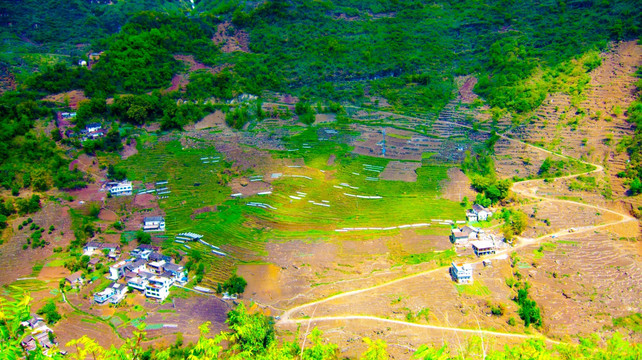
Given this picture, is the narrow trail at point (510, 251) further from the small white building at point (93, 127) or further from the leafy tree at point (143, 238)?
the small white building at point (93, 127)

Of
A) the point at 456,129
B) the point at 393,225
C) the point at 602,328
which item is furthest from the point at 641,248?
the point at 456,129

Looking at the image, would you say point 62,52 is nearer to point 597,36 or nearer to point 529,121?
point 529,121

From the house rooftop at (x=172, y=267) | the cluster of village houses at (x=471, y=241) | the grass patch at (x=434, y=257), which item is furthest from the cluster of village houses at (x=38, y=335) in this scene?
the cluster of village houses at (x=471, y=241)

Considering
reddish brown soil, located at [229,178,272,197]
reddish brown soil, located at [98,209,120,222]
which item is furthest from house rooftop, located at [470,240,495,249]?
reddish brown soil, located at [98,209,120,222]

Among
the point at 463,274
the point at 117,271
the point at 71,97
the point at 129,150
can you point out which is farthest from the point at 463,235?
the point at 71,97

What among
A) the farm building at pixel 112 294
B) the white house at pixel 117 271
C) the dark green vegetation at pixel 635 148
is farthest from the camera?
the dark green vegetation at pixel 635 148

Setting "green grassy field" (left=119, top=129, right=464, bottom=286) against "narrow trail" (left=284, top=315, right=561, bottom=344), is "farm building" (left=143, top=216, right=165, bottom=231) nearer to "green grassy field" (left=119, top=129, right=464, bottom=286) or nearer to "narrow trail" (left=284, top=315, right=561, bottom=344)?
"green grassy field" (left=119, top=129, right=464, bottom=286)

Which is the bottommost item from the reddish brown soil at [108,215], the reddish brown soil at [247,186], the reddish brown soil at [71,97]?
the reddish brown soil at [108,215]
